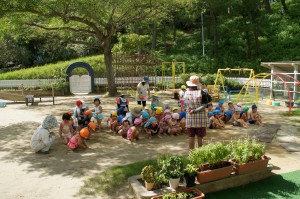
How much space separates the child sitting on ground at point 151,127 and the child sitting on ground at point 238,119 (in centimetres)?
295

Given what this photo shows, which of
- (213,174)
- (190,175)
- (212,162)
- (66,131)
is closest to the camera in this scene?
(190,175)

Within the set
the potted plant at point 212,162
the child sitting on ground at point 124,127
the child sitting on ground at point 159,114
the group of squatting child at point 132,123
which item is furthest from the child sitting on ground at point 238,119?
the potted plant at point 212,162

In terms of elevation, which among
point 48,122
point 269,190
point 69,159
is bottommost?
point 269,190

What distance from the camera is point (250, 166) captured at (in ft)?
18.7

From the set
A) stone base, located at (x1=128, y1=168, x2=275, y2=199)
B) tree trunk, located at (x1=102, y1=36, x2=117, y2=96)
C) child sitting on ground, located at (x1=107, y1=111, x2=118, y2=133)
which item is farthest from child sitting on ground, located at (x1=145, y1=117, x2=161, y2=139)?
tree trunk, located at (x1=102, y1=36, x2=117, y2=96)

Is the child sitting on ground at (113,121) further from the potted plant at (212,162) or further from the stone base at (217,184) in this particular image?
the potted plant at (212,162)

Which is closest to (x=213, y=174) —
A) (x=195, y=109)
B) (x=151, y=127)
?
(x=195, y=109)

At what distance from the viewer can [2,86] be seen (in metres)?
24.9

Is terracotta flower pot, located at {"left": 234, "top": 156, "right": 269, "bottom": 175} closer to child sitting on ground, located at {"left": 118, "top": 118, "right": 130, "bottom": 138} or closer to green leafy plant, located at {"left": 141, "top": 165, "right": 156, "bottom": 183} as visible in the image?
green leafy plant, located at {"left": 141, "top": 165, "right": 156, "bottom": 183}

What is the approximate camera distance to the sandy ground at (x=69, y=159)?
575 centimetres

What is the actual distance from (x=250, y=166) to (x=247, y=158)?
0.16 meters

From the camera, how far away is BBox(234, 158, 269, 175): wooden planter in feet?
18.5

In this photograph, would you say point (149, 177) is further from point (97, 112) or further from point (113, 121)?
point (97, 112)

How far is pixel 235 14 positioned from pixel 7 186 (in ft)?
86.5
